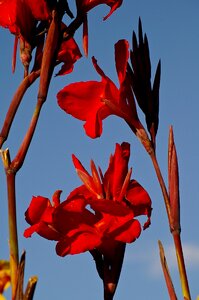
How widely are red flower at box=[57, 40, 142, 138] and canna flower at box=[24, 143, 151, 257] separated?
45 millimetres

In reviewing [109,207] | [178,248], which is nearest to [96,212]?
[109,207]

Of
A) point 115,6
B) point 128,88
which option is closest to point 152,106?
point 128,88

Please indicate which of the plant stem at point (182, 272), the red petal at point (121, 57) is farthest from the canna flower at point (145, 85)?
the plant stem at point (182, 272)

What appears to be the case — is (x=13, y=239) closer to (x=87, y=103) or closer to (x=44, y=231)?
(x=44, y=231)

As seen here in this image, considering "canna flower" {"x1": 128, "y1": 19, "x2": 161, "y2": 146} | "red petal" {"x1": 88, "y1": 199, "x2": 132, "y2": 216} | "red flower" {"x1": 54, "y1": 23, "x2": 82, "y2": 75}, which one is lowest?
"red petal" {"x1": 88, "y1": 199, "x2": 132, "y2": 216}

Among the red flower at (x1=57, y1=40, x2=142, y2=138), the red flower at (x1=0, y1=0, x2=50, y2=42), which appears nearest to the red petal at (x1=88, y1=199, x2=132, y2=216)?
the red flower at (x1=57, y1=40, x2=142, y2=138)

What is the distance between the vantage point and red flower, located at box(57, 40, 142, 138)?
633 millimetres

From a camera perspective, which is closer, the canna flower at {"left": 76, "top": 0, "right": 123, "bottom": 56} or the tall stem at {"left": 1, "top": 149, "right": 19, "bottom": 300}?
the tall stem at {"left": 1, "top": 149, "right": 19, "bottom": 300}

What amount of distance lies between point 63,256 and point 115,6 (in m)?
0.33

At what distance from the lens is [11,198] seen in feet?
1.53

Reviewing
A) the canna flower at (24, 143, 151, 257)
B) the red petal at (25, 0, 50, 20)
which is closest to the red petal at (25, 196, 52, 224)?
the canna flower at (24, 143, 151, 257)

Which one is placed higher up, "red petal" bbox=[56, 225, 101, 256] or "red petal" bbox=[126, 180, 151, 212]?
"red petal" bbox=[126, 180, 151, 212]

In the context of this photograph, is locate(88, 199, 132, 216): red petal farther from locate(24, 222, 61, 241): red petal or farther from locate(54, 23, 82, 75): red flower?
locate(54, 23, 82, 75): red flower

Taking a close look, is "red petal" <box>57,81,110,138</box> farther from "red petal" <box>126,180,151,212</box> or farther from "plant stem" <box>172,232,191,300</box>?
"plant stem" <box>172,232,191,300</box>
